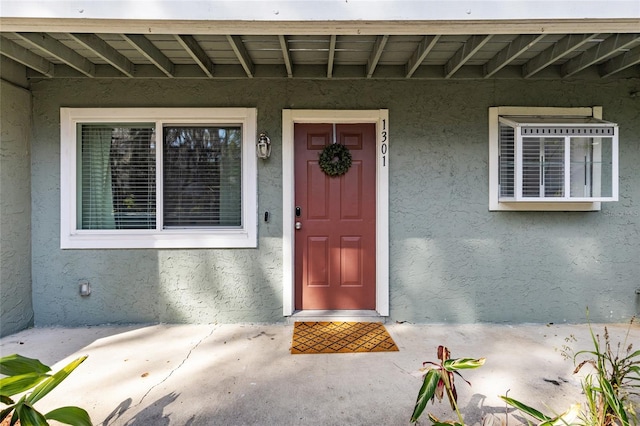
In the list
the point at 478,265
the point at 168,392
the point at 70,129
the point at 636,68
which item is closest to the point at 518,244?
the point at 478,265

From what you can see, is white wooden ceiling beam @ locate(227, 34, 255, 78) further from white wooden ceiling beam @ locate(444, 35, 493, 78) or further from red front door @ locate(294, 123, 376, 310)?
white wooden ceiling beam @ locate(444, 35, 493, 78)

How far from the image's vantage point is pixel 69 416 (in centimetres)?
155

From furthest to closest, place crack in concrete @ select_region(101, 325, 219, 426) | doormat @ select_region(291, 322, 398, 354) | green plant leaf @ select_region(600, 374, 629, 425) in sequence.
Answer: doormat @ select_region(291, 322, 398, 354), crack in concrete @ select_region(101, 325, 219, 426), green plant leaf @ select_region(600, 374, 629, 425)

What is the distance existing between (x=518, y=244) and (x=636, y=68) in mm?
2068

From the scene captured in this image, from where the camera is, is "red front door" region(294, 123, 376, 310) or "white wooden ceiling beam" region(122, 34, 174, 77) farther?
"red front door" region(294, 123, 376, 310)

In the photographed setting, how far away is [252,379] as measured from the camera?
2.44m

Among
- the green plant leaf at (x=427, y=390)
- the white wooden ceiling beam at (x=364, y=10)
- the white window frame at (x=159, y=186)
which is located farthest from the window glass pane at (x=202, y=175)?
the green plant leaf at (x=427, y=390)

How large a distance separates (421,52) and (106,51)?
8.59ft

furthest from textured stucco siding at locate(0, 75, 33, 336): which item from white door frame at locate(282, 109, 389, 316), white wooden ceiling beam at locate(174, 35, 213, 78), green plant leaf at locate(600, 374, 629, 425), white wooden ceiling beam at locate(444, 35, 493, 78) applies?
green plant leaf at locate(600, 374, 629, 425)

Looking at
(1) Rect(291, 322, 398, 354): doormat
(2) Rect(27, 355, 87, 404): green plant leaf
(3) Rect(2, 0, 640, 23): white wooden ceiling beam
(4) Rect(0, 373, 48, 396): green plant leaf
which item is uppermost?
(3) Rect(2, 0, 640, 23): white wooden ceiling beam

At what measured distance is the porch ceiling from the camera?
2166mm

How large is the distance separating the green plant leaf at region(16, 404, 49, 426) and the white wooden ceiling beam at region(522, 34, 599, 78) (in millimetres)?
4002

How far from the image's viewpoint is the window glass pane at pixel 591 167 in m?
3.34

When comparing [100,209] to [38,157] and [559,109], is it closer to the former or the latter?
[38,157]
